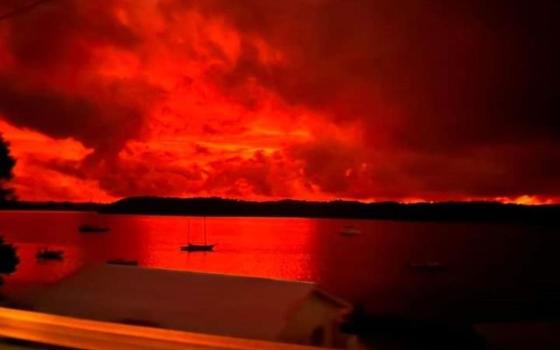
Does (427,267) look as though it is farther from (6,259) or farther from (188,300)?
(188,300)

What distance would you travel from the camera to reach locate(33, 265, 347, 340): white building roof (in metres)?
Result: 9.95

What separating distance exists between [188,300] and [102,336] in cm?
596

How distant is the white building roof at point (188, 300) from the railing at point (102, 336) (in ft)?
15.5

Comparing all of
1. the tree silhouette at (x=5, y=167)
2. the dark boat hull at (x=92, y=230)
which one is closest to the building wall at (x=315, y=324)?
the tree silhouette at (x=5, y=167)

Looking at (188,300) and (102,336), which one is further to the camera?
(188,300)

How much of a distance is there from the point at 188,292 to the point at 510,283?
58912mm

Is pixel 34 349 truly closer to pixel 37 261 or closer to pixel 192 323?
pixel 192 323

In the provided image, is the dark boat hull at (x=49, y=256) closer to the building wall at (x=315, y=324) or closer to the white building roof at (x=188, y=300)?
the white building roof at (x=188, y=300)

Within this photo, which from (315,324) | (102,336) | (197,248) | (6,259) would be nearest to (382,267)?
(197,248)

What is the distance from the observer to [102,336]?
15.1 feet

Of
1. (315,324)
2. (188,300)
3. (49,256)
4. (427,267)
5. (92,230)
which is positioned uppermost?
(92,230)

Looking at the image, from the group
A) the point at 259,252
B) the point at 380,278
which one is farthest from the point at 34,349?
the point at 259,252

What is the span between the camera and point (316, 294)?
11.3 metres

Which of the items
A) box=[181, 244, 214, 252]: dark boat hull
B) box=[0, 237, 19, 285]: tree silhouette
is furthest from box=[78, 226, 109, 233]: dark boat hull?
box=[0, 237, 19, 285]: tree silhouette
